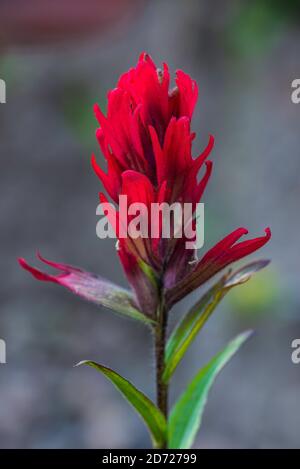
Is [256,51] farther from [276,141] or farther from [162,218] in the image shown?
[162,218]

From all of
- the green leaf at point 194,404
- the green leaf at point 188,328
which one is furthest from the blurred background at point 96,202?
the green leaf at point 188,328

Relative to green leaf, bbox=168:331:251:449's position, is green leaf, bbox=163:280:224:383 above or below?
above

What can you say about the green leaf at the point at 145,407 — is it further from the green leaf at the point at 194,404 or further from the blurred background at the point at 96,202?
the blurred background at the point at 96,202

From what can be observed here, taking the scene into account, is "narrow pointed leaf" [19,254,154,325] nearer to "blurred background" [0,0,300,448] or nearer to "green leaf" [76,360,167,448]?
"green leaf" [76,360,167,448]

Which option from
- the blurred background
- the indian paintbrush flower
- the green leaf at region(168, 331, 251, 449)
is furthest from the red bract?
the blurred background

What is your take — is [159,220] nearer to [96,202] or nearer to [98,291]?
[98,291]

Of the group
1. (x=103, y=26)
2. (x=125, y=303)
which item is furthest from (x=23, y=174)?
(x=125, y=303)

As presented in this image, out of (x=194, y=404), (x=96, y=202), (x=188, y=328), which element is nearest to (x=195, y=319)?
(x=188, y=328)
